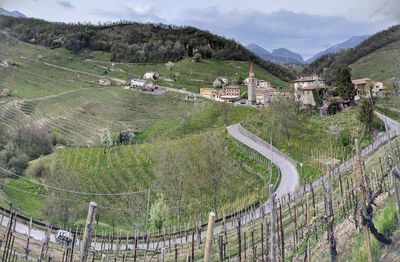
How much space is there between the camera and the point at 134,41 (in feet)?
143

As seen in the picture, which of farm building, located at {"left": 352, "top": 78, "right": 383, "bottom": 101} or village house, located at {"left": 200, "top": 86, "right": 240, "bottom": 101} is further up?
farm building, located at {"left": 352, "top": 78, "right": 383, "bottom": 101}

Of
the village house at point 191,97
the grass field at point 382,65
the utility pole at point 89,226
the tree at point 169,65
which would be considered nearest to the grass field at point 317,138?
the utility pole at point 89,226

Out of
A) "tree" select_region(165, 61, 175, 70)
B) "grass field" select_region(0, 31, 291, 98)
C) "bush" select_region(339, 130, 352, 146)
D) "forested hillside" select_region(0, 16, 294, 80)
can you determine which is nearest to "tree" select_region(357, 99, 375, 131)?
"bush" select_region(339, 130, 352, 146)

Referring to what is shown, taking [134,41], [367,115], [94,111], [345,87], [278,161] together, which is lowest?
[94,111]

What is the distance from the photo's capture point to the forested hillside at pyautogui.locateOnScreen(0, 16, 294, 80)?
39.7m

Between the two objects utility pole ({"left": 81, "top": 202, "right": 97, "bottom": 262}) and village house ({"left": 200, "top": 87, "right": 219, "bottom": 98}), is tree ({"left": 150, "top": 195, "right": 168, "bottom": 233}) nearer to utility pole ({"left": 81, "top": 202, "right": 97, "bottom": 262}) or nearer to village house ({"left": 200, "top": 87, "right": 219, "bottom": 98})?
utility pole ({"left": 81, "top": 202, "right": 97, "bottom": 262})

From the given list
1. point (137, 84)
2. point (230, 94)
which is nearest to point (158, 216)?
point (230, 94)

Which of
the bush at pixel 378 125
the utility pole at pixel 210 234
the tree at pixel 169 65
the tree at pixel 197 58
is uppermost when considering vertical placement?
the tree at pixel 197 58

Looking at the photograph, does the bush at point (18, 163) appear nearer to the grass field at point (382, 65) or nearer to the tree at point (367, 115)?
the tree at point (367, 115)

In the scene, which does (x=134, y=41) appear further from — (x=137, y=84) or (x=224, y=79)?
(x=137, y=84)

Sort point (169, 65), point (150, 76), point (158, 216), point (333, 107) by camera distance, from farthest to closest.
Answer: point (169, 65), point (150, 76), point (333, 107), point (158, 216)

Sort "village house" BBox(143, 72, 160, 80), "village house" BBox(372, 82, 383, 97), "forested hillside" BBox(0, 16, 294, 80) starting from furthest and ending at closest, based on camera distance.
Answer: "forested hillside" BBox(0, 16, 294, 80)
"village house" BBox(143, 72, 160, 80)
"village house" BBox(372, 82, 383, 97)

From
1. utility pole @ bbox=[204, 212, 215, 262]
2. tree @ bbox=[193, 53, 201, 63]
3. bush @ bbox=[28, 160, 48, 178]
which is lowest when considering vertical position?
bush @ bbox=[28, 160, 48, 178]

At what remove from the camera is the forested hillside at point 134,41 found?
39.7 meters
